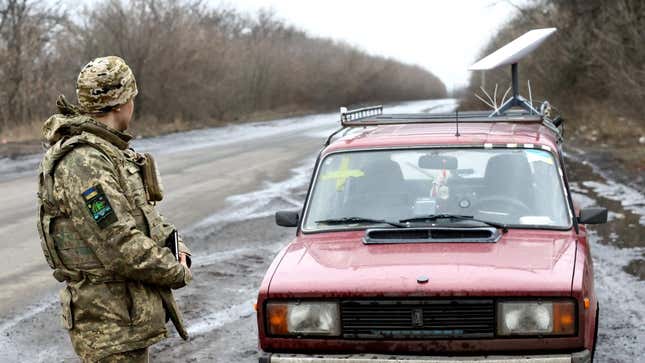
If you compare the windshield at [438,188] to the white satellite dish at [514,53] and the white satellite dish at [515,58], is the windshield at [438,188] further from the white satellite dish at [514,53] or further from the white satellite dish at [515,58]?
the white satellite dish at [514,53]

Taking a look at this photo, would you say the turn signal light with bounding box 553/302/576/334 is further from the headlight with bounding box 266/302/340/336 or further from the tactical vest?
the tactical vest

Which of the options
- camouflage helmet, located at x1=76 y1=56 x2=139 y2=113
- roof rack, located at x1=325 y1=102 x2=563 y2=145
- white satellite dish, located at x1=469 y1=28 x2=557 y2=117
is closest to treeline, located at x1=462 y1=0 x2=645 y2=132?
white satellite dish, located at x1=469 y1=28 x2=557 y2=117

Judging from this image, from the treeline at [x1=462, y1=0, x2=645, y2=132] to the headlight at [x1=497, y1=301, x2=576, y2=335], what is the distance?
57.6 ft

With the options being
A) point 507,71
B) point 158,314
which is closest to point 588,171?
point 158,314

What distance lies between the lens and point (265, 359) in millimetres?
4391

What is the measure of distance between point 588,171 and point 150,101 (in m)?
21.5

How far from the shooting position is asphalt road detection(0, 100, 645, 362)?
6.39m

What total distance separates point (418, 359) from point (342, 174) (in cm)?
173

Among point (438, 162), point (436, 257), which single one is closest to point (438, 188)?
point (438, 162)

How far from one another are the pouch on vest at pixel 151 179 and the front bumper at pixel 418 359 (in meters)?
1.17

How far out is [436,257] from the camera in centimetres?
462

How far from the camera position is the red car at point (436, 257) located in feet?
13.9

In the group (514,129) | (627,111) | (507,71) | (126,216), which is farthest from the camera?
(507,71)

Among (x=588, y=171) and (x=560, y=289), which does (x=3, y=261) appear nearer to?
(x=560, y=289)
